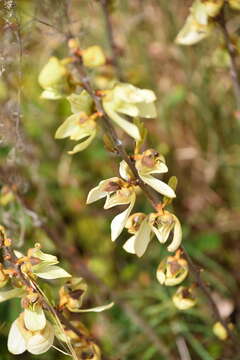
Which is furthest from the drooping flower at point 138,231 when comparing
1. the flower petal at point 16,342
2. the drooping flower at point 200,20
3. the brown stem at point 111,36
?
the brown stem at point 111,36

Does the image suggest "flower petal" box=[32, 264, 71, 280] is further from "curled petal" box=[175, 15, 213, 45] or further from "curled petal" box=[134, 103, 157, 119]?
"curled petal" box=[175, 15, 213, 45]

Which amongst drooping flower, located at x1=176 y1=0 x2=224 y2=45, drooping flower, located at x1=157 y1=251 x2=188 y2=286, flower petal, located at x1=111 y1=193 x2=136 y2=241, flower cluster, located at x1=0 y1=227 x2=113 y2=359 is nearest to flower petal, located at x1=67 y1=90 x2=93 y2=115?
flower petal, located at x1=111 y1=193 x2=136 y2=241

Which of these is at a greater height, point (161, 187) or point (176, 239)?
point (161, 187)

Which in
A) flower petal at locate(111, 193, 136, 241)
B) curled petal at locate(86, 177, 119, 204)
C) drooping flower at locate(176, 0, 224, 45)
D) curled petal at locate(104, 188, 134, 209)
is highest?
drooping flower at locate(176, 0, 224, 45)

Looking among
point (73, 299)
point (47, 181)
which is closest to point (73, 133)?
point (73, 299)

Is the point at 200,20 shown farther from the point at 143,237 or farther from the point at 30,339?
the point at 30,339

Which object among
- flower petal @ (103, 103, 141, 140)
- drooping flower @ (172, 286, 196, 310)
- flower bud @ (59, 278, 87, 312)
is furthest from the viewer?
drooping flower @ (172, 286, 196, 310)

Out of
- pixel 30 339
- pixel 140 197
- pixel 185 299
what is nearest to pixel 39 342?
pixel 30 339
